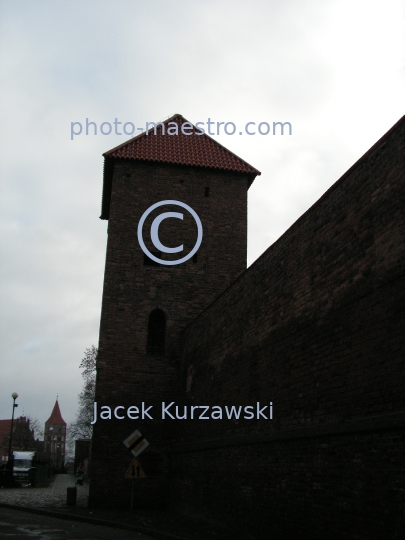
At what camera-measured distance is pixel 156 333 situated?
1827cm

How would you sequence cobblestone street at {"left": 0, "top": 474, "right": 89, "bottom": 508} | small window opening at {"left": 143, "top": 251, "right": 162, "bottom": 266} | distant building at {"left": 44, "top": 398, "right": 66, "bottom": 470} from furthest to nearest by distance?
1. distant building at {"left": 44, "top": 398, "right": 66, "bottom": 470}
2. small window opening at {"left": 143, "top": 251, "right": 162, "bottom": 266}
3. cobblestone street at {"left": 0, "top": 474, "right": 89, "bottom": 508}

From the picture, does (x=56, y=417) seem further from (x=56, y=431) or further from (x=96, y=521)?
(x=96, y=521)

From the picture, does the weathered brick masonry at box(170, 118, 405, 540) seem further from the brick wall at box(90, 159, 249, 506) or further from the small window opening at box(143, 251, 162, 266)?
the small window opening at box(143, 251, 162, 266)

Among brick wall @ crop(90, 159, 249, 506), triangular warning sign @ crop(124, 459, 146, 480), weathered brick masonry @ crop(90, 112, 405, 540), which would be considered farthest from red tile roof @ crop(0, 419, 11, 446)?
triangular warning sign @ crop(124, 459, 146, 480)

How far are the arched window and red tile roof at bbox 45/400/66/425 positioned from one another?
13993 cm

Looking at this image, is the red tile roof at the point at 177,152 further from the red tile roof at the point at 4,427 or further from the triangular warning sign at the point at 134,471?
the red tile roof at the point at 4,427

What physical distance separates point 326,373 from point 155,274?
10595mm

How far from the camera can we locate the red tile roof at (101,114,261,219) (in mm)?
20031

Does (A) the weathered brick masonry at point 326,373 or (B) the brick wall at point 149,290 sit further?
(B) the brick wall at point 149,290

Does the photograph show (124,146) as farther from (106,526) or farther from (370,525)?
(370,525)

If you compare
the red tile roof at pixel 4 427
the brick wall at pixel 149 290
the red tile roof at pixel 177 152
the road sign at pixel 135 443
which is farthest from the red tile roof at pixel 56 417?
the road sign at pixel 135 443

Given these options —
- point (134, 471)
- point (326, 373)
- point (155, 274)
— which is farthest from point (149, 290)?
point (326, 373)

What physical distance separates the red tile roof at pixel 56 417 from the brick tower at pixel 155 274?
453 feet

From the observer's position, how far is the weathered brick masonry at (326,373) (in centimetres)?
711
